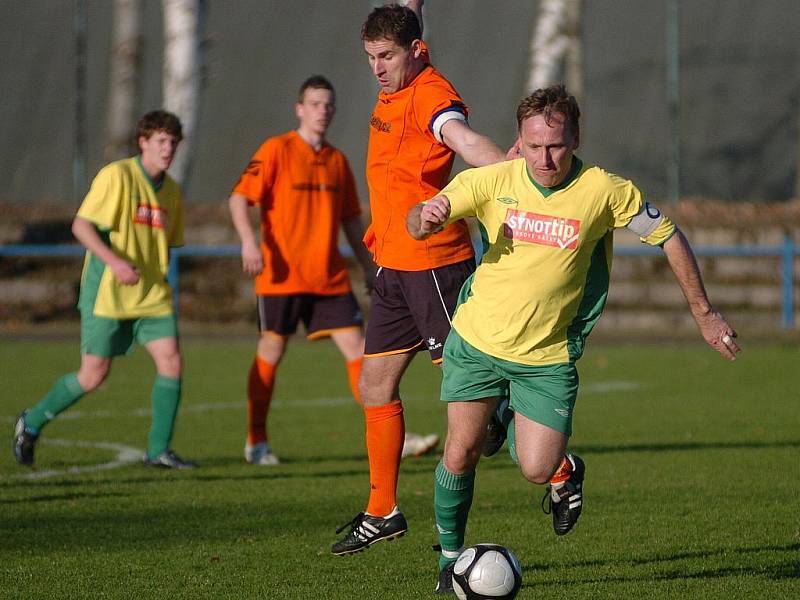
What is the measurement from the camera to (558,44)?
2264 cm

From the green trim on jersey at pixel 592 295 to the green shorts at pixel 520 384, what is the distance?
0.44ft

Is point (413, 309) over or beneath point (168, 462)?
over

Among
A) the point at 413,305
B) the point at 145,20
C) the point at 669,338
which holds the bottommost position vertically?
the point at 669,338

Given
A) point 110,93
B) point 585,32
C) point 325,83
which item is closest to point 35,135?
point 110,93

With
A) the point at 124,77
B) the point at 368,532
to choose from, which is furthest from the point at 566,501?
the point at 124,77

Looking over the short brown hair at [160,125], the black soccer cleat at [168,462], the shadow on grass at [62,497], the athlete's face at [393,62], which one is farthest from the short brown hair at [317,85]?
the shadow on grass at [62,497]

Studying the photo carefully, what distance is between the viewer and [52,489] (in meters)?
7.66

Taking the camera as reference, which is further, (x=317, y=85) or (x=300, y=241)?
(x=300, y=241)

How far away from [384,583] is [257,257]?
11.4 ft

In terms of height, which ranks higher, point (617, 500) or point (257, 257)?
point (257, 257)

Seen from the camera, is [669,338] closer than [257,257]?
No

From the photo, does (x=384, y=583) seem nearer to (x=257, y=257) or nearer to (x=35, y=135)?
(x=257, y=257)

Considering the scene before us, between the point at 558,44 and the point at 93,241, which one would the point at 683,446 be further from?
the point at 558,44

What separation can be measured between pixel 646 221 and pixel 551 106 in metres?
0.57
